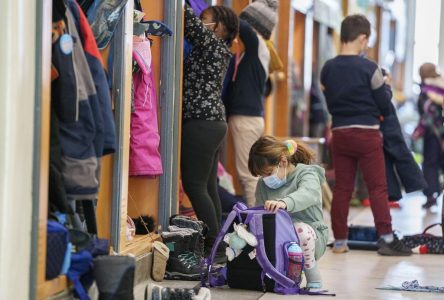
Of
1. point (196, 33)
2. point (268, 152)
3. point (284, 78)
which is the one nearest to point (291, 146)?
point (268, 152)

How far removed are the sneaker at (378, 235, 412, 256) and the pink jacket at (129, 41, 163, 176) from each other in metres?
2.40

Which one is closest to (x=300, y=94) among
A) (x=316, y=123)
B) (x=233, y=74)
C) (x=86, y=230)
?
(x=316, y=123)

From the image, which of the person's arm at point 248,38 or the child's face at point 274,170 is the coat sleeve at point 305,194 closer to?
the child's face at point 274,170

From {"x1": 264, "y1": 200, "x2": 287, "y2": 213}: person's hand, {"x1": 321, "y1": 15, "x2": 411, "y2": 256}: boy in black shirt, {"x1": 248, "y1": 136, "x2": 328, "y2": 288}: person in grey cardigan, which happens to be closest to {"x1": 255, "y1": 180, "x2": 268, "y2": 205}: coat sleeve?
{"x1": 248, "y1": 136, "x2": 328, "y2": 288}: person in grey cardigan

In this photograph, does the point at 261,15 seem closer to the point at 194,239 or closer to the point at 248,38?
the point at 248,38

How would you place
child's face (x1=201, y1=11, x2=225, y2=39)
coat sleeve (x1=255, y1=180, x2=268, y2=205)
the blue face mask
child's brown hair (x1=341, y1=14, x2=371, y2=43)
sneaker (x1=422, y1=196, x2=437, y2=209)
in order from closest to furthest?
the blue face mask < coat sleeve (x1=255, y1=180, x2=268, y2=205) < child's face (x1=201, y1=11, x2=225, y2=39) < child's brown hair (x1=341, y1=14, x2=371, y2=43) < sneaker (x1=422, y1=196, x2=437, y2=209)

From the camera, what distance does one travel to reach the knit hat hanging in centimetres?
790

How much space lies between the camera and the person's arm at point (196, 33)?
6.39m

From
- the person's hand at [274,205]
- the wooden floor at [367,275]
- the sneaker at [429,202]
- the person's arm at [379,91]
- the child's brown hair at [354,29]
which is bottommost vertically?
the wooden floor at [367,275]

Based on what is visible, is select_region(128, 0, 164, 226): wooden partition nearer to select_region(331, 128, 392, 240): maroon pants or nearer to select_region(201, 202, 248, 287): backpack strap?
select_region(201, 202, 248, 287): backpack strap

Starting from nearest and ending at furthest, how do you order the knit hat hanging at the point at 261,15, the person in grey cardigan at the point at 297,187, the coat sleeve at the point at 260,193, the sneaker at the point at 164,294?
1. the sneaker at the point at 164,294
2. the person in grey cardigan at the point at 297,187
3. the coat sleeve at the point at 260,193
4. the knit hat hanging at the point at 261,15

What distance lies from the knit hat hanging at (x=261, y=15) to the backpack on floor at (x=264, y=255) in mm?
2655

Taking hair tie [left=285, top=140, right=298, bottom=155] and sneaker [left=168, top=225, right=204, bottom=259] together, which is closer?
hair tie [left=285, top=140, right=298, bottom=155]

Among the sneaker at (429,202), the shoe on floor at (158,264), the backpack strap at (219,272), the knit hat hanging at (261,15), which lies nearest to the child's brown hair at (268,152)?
the backpack strap at (219,272)
